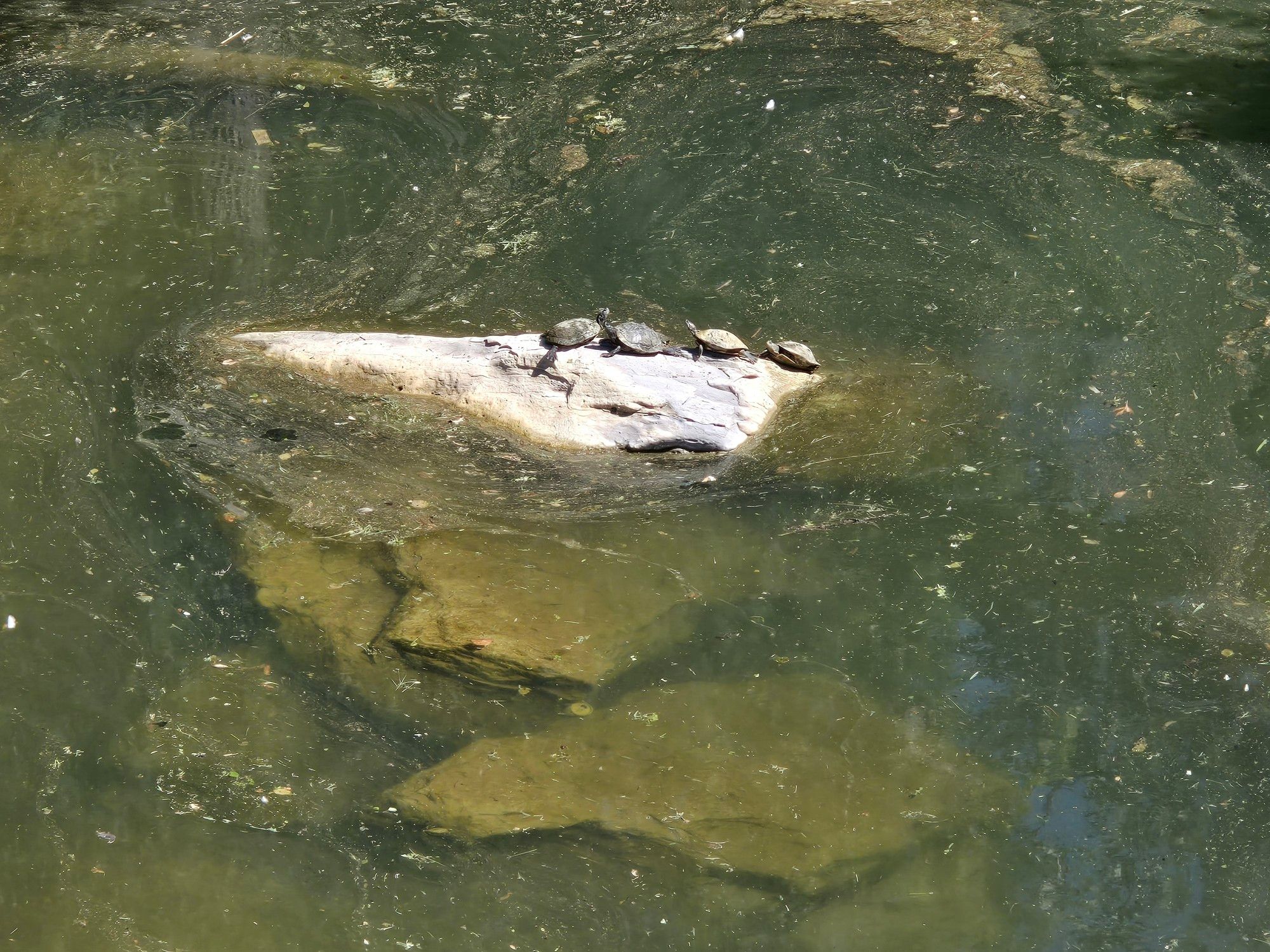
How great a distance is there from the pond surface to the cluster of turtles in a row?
0.91 feet

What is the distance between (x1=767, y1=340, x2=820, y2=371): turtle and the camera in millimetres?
5605

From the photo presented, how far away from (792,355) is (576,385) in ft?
3.55

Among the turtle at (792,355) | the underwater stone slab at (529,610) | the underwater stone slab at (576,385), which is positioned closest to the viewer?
the underwater stone slab at (529,610)

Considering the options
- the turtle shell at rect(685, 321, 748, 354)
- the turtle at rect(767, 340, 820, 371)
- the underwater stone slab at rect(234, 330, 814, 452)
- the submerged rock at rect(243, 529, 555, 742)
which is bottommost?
the submerged rock at rect(243, 529, 555, 742)

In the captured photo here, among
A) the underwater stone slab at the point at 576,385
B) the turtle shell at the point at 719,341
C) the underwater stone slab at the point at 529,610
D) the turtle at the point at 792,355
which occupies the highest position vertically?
the turtle shell at the point at 719,341

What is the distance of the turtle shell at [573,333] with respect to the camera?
17.6 feet

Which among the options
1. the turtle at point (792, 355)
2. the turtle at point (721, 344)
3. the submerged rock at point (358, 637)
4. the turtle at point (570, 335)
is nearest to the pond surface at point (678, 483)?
the submerged rock at point (358, 637)

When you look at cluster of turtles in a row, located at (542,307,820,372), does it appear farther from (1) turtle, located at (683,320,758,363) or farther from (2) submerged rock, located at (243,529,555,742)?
(2) submerged rock, located at (243,529,555,742)

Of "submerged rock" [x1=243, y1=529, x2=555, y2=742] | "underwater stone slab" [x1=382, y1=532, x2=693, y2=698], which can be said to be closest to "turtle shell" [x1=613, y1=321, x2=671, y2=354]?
"underwater stone slab" [x1=382, y1=532, x2=693, y2=698]

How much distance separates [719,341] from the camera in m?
5.51

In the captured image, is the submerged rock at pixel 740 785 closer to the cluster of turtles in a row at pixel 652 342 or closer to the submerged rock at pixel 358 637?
the submerged rock at pixel 358 637

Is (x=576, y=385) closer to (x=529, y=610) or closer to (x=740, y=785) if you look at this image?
(x=529, y=610)

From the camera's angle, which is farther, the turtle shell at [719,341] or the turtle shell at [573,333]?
the turtle shell at [719,341]

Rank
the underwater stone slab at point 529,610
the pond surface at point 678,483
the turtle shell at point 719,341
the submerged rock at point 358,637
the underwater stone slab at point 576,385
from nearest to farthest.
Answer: the pond surface at point 678,483, the submerged rock at point 358,637, the underwater stone slab at point 529,610, the underwater stone slab at point 576,385, the turtle shell at point 719,341
